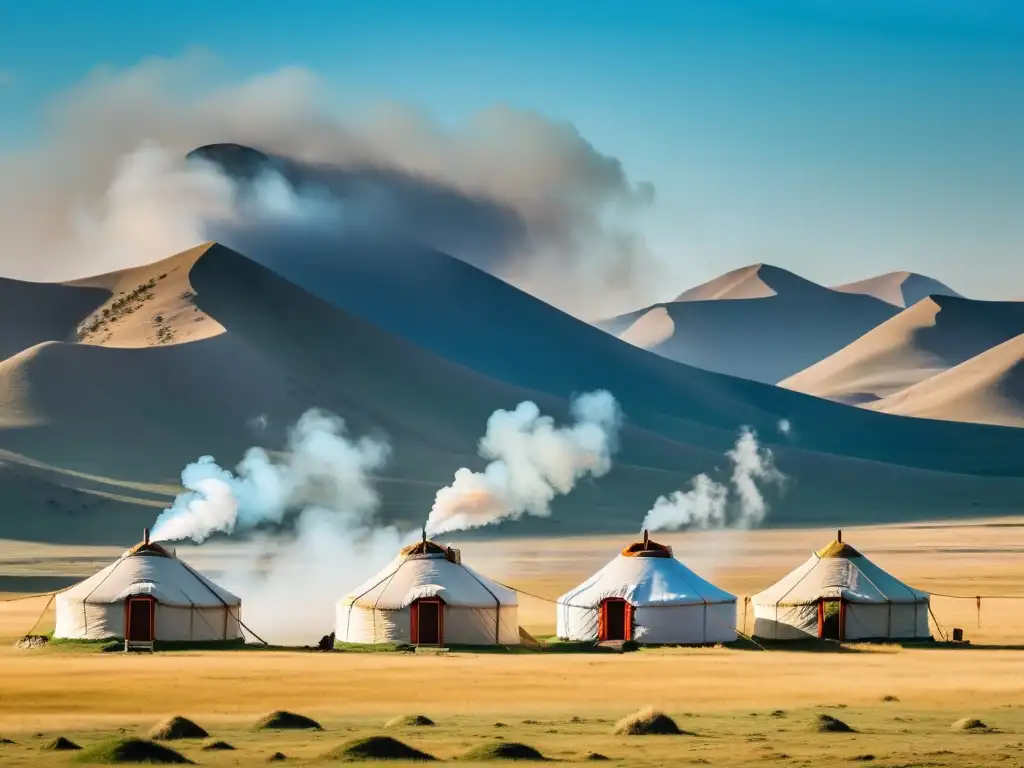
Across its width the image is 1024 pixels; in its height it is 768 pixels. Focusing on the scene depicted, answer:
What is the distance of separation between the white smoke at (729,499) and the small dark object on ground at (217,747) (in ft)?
264

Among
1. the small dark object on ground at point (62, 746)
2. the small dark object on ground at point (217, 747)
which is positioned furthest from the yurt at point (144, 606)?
the small dark object on ground at point (217, 747)

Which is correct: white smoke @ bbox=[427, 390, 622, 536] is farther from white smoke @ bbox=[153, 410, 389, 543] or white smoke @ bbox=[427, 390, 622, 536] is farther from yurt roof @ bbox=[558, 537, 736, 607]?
yurt roof @ bbox=[558, 537, 736, 607]

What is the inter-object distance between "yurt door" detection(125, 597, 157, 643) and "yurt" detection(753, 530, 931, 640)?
15.1 meters

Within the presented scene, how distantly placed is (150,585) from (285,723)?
58.1 feet

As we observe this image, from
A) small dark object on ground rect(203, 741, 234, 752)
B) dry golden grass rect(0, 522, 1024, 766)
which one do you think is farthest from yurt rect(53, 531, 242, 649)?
small dark object on ground rect(203, 741, 234, 752)

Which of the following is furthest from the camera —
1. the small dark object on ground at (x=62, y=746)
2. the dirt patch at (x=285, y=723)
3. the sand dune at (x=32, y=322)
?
the sand dune at (x=32, y=322)

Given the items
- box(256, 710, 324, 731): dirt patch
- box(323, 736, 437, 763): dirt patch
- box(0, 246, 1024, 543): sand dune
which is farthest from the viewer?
box(0, 246, 1024, 543): sand dune

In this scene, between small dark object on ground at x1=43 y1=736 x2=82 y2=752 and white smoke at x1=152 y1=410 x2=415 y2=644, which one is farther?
white smoke at x1=152 y1=410 x2=415 y2=644

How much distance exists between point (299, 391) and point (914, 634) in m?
121

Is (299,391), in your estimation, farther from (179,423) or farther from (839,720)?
(839,720)

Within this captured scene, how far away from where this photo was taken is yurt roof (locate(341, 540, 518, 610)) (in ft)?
156

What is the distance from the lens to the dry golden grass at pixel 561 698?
28.0 m

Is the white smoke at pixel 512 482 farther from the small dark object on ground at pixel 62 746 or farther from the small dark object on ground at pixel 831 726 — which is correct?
the small dark object on ground at pixel 62 746

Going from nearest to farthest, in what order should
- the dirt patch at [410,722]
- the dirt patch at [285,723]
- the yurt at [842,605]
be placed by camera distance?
the dirt patch at [285,723] < the dirt patch at [410,722] < the yurt at [842,605]
